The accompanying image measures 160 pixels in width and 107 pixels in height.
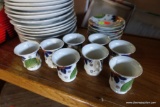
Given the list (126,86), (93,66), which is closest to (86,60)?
(93,66)

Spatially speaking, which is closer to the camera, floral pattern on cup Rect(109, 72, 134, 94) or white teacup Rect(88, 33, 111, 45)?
floral pattern on cup Rect(109, 72, 134, 94)

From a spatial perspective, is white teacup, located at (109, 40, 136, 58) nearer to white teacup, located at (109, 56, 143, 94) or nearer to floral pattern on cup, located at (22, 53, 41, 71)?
white teacup, located at (109, 56, 143, 94)

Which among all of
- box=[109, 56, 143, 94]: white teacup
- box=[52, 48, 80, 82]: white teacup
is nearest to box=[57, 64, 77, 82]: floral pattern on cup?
box=[52, 48, 80, 82]: white teacup

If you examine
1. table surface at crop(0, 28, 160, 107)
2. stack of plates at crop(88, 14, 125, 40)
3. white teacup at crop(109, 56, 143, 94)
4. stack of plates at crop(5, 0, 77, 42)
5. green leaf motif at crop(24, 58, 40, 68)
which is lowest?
table surface at crop(0, 28, 160, 107)

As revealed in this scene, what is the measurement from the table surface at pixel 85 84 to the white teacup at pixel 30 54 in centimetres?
2

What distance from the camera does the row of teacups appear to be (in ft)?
1.38

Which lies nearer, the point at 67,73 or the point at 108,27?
the point at 67,73

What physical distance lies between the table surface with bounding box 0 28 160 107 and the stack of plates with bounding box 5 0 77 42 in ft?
0.28

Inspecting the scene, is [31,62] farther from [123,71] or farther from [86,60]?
[123,71]

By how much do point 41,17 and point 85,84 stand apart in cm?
24

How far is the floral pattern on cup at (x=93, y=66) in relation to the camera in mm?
447

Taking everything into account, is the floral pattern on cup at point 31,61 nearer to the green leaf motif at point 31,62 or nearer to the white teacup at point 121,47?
the green leaf motif at point 31,62

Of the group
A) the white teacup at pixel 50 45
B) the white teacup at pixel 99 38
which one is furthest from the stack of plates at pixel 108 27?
the white teacup at pixel 50 45

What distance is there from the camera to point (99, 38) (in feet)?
1.78
